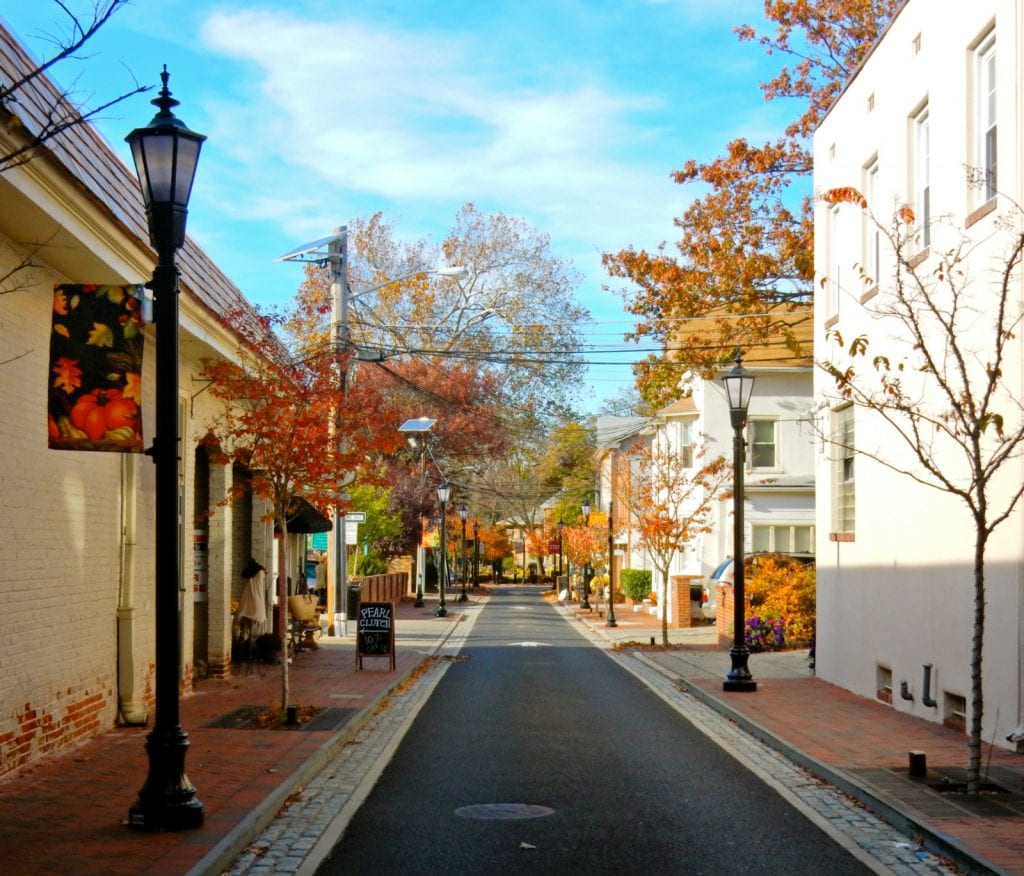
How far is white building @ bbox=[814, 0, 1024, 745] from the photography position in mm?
12133

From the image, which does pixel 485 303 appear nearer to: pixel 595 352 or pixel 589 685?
pixel 595 352

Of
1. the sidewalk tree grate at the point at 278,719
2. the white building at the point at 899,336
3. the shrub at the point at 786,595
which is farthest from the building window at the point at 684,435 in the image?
the sidewalk tree grate at the point at 278,719

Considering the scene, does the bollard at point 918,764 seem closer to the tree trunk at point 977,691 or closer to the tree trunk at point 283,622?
the tree trunk at point 977,691

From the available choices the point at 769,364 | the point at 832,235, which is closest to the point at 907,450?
the point at 832,235

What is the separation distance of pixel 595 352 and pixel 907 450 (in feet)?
61.6

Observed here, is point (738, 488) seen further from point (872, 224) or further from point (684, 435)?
point (684, 435)

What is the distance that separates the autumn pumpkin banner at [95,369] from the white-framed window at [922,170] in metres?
9.19

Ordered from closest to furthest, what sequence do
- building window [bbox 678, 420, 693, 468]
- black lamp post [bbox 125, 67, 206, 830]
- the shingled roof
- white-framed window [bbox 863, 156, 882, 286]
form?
black lamp post [bbox 125, 67, 206, 830] < the shingled roof < white-framed window [bbox 863, 156, 882, 286] < building window [bbox 678, 420, 693, 468]

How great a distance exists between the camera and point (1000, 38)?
12.2m

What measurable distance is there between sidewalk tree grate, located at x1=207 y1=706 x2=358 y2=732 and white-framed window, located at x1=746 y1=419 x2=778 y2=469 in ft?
86.5

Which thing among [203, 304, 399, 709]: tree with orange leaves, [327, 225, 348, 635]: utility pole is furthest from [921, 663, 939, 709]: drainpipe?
[327, 225, 348, 635]: utility pole

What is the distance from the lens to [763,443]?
131ft

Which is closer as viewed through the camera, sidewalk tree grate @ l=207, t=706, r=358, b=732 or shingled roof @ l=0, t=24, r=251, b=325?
shingled roof @ l=0, t=24, r=251, b=325

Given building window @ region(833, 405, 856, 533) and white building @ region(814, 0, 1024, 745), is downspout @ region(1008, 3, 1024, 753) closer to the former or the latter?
white building @ region(814, 0, 1024, 745)
